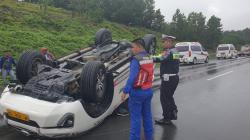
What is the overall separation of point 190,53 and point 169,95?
63.8 feet

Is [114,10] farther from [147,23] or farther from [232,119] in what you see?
[232,119]

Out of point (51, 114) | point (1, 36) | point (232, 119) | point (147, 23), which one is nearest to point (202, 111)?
point (232, 119)

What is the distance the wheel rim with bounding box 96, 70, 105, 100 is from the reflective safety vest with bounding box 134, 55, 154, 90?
3.40 feet

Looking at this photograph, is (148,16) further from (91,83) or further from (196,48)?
(91,83)

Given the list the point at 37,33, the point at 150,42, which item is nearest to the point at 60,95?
the point at 150,42

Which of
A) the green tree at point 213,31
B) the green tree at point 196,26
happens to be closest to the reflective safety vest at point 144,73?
the green tree at point 196,26

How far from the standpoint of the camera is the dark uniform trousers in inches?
281

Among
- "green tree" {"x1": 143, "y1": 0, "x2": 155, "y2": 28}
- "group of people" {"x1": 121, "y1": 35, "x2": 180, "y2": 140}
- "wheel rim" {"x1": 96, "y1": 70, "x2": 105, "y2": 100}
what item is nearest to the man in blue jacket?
"wheel rim" {"x1": 96, "y1": 70, "x2": 105, "y2": 100}

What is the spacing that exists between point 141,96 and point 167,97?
1755 mm

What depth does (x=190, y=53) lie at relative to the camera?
1031 inches

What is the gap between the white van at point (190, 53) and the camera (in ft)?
86.0

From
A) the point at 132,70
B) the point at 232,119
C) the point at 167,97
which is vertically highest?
the point at 132,70

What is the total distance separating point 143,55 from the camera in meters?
5.55

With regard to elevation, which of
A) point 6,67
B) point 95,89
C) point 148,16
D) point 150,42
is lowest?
point 6,67
